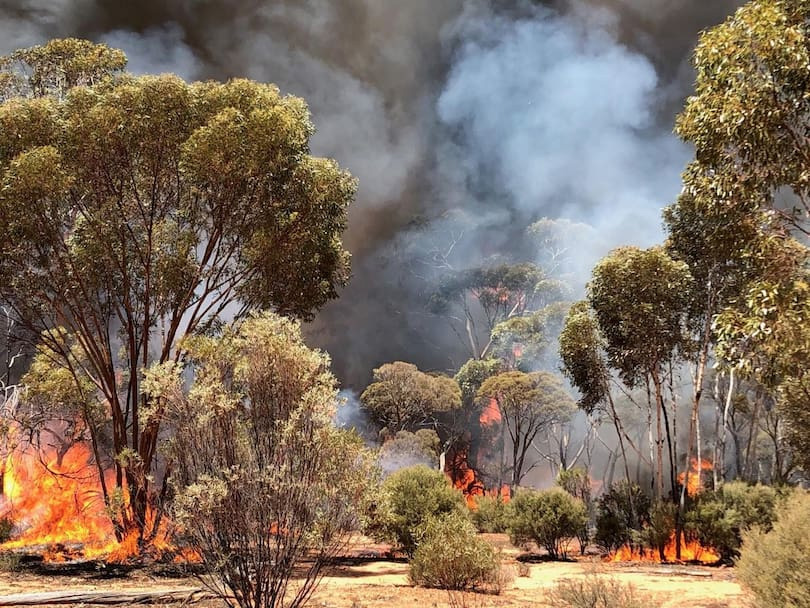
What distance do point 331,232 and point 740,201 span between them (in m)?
11.3

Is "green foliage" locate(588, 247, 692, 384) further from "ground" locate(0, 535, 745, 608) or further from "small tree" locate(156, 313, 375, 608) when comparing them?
"small tree" locate(156, 313, 375, 608)

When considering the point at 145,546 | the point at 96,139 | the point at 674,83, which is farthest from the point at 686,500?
the point at 674,83

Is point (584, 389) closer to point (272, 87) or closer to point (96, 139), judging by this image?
point (272, 87)

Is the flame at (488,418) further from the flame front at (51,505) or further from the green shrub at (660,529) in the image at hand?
the flame front at (51,505)

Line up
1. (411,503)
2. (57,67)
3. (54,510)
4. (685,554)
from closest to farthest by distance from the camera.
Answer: (57,67)
(411,503)
(685,554)
(54,510)

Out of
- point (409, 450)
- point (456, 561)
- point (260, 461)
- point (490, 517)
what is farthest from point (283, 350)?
point (409, 450)

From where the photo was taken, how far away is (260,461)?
6.89 metres

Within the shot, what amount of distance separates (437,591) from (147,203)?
41.7ft

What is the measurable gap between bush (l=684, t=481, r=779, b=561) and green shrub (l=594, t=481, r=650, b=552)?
248cm

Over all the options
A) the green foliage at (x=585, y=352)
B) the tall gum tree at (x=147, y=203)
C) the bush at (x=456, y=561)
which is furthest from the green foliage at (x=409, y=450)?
the bush at (x=456, y=561)

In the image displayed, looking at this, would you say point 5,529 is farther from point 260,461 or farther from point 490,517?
point 490,517

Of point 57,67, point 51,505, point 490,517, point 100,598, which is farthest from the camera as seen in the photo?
point 490,517

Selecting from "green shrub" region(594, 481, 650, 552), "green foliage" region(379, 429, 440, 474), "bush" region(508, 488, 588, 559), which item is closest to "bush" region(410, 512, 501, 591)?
"bush" region(508, 488, 588, 559)

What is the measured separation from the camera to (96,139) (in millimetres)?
13414
